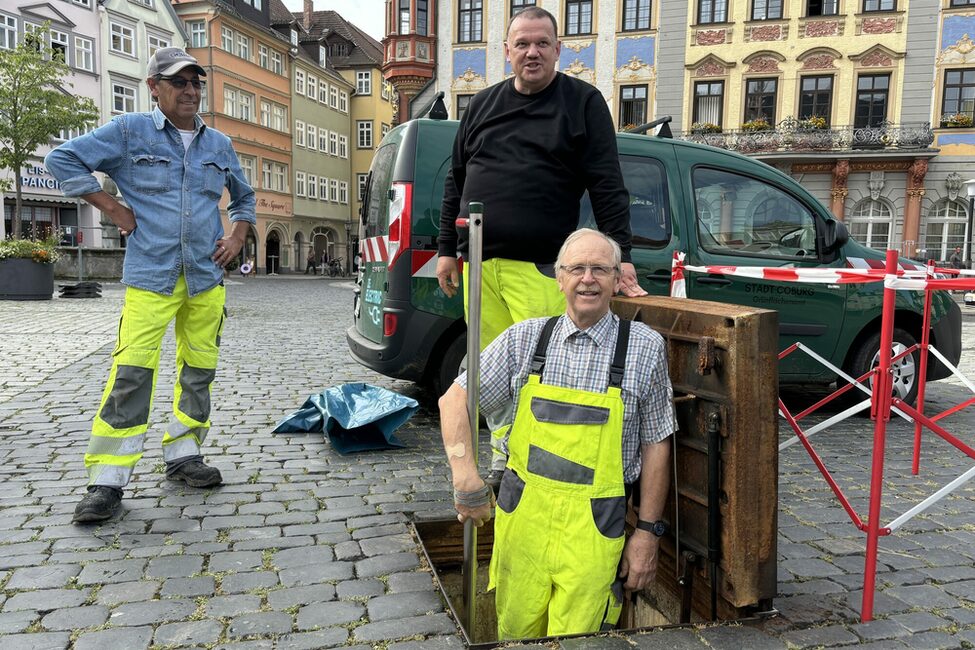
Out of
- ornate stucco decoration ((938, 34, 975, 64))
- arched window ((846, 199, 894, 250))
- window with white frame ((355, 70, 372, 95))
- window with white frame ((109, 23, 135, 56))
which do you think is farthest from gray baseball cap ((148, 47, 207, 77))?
window with white frame ((355, 70, 372, 95))

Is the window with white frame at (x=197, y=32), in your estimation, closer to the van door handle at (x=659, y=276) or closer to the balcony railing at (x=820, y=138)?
the balcony railing at (x=820, y=138)

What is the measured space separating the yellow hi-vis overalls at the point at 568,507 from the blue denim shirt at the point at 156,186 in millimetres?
2043

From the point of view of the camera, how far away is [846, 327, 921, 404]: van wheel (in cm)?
636

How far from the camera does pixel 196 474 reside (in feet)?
13.3

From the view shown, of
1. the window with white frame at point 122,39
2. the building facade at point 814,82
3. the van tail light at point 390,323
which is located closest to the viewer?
the van tail light at point 390,323

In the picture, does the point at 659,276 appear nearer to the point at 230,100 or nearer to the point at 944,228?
the point at 944,228

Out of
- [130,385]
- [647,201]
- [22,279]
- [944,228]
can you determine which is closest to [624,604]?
[130,385]

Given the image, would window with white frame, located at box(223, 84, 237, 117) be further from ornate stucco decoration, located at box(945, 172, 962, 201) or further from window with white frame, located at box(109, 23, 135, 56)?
ornate stucco decoration, located at box(945, 172, 962, 201)

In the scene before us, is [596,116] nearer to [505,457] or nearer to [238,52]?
[505,457]

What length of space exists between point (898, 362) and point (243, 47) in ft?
156

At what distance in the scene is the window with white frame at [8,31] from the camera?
114 feet

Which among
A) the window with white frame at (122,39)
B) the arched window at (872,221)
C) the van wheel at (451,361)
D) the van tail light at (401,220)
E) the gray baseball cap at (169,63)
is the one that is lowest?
the van wheel at (451,361)

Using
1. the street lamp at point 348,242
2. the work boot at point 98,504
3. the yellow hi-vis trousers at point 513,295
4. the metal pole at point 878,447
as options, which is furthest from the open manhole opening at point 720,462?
the street lamp at point 348,242

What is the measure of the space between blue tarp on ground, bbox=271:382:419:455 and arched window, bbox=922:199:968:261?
29.4 meters
